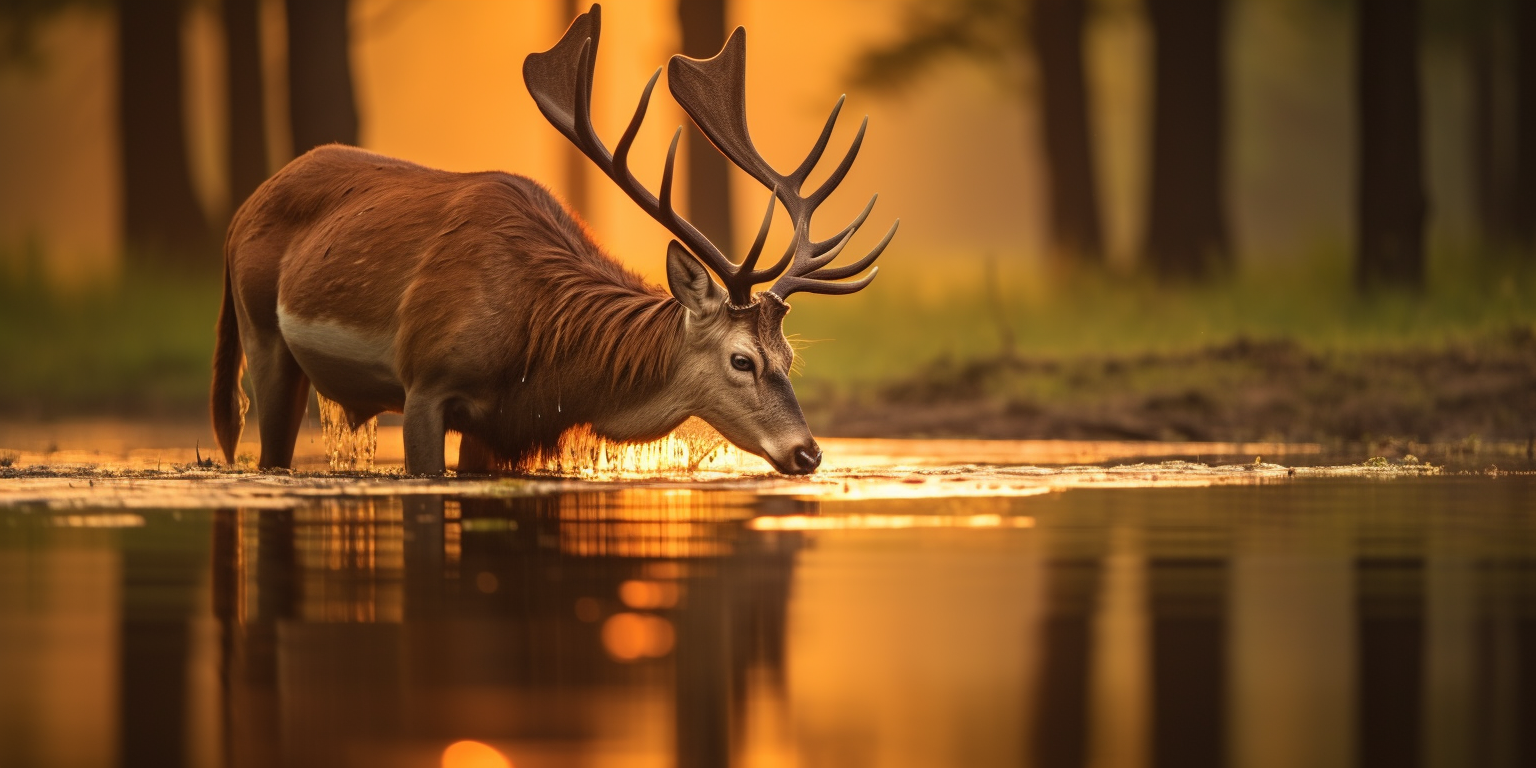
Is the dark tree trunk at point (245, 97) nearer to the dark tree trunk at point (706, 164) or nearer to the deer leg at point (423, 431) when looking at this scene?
the dark tree trunk at point (706, 164)

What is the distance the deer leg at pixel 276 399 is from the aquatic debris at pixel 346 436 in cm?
18

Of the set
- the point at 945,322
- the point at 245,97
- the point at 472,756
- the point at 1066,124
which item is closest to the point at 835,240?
the point at 472,756

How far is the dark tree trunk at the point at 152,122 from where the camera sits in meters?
22.8

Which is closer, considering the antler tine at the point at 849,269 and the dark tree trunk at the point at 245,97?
the antler tine at the point at 849,269

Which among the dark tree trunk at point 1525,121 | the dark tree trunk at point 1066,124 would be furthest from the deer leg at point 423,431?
the dark tree trunk at point 1066,124

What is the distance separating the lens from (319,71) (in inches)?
781

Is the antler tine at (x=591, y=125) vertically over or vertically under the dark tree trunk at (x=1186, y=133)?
under

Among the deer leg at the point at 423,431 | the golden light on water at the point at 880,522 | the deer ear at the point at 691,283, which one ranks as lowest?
the golden light on water at the point at 880,522

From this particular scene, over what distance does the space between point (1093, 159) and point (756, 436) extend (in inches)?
637

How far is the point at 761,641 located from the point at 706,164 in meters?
18.8

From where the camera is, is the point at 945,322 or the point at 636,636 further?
the point at 945,322

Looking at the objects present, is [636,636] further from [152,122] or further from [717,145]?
[152,122]

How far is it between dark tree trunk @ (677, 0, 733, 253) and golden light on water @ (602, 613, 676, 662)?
17318 mm

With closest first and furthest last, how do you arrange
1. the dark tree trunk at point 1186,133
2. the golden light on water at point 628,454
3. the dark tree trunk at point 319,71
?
the golden light on water at point 628,454 < the dark tree trunk at point 319,71 < the dark tree trunk at point 1186,133
